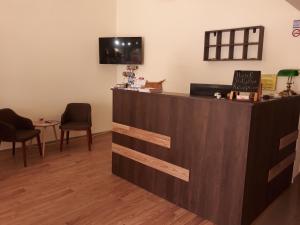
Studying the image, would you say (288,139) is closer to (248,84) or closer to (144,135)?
(248,84)

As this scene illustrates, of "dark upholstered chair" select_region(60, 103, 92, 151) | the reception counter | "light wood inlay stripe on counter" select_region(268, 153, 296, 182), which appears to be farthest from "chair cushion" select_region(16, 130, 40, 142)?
"light wood inlay stripe on counter" select_region(268, 153, 296, 182)

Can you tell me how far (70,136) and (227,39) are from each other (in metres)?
3.68

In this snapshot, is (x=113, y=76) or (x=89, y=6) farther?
(x=113, y=76)

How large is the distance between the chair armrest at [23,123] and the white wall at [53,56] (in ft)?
1.34

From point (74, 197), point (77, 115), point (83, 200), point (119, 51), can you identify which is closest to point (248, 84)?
point (83, 200)

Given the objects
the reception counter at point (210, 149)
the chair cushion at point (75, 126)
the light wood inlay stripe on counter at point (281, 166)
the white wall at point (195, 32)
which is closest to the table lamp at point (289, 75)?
the white wall at point (195, 32)

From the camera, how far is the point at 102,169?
3.80 metres

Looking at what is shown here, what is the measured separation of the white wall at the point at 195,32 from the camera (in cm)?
356

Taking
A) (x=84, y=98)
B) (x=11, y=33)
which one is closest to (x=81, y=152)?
(x=84, y=98)

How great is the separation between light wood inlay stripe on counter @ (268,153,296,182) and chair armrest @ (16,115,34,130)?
3659 millimetres

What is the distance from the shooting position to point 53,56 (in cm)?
485

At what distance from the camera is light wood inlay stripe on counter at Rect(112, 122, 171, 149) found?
2.86 m

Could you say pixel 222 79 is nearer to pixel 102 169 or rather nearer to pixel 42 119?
pixel 102 169

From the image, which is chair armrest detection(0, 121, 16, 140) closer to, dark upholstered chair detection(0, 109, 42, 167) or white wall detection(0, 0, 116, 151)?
dark upholstered chair detection(0, 109, 42, 167)
